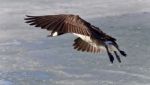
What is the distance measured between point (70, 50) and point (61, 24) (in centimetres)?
226

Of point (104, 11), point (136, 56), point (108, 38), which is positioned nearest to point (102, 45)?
point (108, 38)

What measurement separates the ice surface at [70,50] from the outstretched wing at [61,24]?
141 cm

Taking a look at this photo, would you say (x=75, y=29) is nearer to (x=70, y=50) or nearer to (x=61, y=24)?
(x=61, y=24)

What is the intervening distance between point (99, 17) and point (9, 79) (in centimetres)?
216

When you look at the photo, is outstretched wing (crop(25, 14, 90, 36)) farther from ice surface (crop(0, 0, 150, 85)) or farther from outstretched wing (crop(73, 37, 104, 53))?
ice surface (crop(0, 0, 150, 85))

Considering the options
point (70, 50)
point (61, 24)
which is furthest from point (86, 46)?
point (70, 50)

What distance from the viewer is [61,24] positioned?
3.58 m

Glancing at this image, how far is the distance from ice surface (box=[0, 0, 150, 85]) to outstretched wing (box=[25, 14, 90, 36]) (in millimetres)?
Result: 1409

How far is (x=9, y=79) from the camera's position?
5.12 meters

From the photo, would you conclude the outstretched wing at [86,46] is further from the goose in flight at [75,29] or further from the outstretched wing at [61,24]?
the outstretched wing at [61,24]

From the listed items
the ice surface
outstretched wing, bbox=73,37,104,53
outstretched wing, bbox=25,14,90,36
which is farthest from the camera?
the ice surface

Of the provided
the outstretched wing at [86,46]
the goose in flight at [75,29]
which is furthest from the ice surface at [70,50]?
the goose in flight at [75,29]

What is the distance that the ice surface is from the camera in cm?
514

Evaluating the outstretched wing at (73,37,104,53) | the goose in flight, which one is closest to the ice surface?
the outstretched wing at (73,37,104,53)
